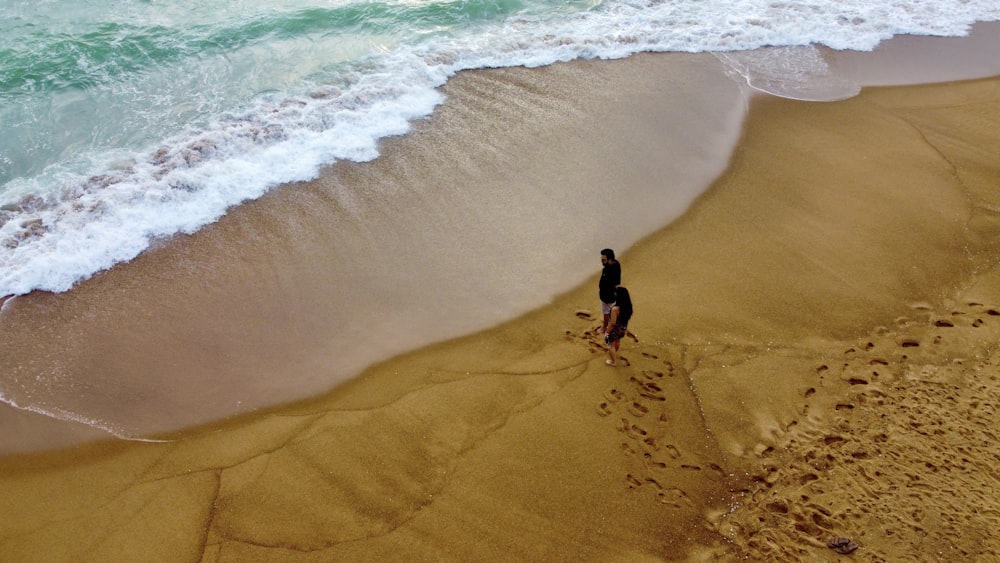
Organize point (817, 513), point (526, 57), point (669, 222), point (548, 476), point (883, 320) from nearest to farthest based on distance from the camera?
point (817, 513) < point (548, 476) < point (883, 320) < point (669, 222) < point (526, 57)

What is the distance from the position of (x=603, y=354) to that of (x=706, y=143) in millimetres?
5266

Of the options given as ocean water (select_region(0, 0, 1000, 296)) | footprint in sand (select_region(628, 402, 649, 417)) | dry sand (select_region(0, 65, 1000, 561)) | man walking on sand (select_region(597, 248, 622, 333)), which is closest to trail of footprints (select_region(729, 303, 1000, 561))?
dry sand (select_region(0, 65, 1000, 561))

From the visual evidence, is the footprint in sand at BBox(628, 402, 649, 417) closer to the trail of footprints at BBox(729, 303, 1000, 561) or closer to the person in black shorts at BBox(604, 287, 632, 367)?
the person in black shorts at BBox(604, 287, 632, 367)

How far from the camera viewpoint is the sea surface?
701 centimetres

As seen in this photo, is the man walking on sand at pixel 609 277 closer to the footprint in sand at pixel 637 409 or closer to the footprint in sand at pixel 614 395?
the footprint in sand at pixel 614 395

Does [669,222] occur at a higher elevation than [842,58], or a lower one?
lower

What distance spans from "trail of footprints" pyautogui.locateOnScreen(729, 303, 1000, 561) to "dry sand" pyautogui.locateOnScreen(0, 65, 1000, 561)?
2 centimetres

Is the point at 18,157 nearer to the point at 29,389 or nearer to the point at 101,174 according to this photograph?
the point at 101,174

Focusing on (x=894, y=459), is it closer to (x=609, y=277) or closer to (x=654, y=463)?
(x=654, y=463)

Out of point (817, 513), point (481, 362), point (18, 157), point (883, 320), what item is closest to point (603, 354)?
point (481, 362)

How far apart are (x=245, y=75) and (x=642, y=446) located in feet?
35.7

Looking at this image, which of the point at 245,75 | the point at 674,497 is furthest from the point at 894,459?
the point at 245,75

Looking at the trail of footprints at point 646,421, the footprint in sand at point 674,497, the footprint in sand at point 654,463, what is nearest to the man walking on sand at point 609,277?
the trail of footprints at point 646,421

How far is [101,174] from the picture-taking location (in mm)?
9492
